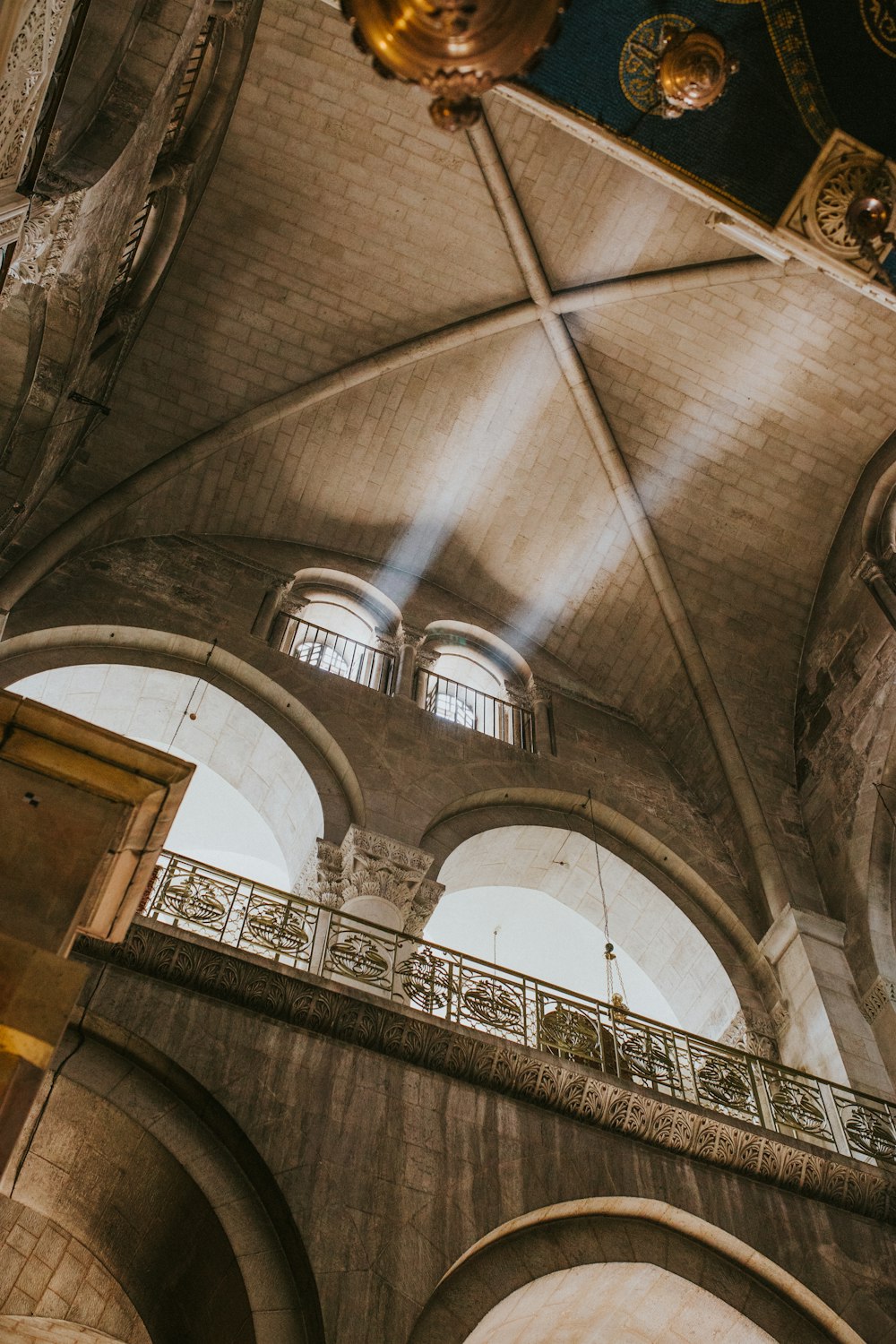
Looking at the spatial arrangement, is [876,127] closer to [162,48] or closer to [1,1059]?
[162,48]

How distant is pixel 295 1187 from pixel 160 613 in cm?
662

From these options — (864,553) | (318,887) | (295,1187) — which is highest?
(864,553)

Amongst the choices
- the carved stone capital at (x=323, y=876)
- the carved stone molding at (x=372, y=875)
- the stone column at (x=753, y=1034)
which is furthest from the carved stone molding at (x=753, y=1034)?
the carved stone capital at (x=323, y=876)

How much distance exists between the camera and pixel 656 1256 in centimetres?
713

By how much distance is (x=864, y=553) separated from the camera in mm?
13625

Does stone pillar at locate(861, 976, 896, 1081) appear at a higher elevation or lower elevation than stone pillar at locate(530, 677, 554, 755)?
lower

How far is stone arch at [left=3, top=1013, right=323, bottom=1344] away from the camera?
19.5ft

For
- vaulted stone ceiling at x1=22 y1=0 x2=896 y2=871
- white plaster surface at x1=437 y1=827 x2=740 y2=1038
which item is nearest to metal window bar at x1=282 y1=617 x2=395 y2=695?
vaulted stone ceiling at x1=22 y1=0 x2=896 y2=871

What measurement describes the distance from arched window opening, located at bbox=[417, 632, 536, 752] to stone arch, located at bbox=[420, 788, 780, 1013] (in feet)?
3.24

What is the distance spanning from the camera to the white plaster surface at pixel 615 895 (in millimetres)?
11422

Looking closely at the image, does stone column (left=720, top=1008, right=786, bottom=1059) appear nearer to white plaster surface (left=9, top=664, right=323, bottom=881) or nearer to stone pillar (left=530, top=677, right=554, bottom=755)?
stone pillar (left=530, top=677, right=554, bottom=755)

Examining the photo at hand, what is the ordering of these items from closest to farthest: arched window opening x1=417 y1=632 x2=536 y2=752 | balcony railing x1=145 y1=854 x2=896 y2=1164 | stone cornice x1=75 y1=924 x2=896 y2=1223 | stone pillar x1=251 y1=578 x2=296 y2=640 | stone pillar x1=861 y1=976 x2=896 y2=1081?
stone cornice x1=75 y1=924 x2=896 y2=1223 → balcony railing x1=145 y1=854 x2=896 y2=1164 → stone pillar x1=861 y1=976 x2=896 y2=1081 → stone pillar x1=251 y1=578 x2=296 y2=640 → arched window opening x1=417 y1=632 x2=536 y2=752

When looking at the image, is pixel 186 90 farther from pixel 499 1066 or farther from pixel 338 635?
pixel 499 1066

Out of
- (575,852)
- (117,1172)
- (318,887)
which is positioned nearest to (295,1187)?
(117,1172)
